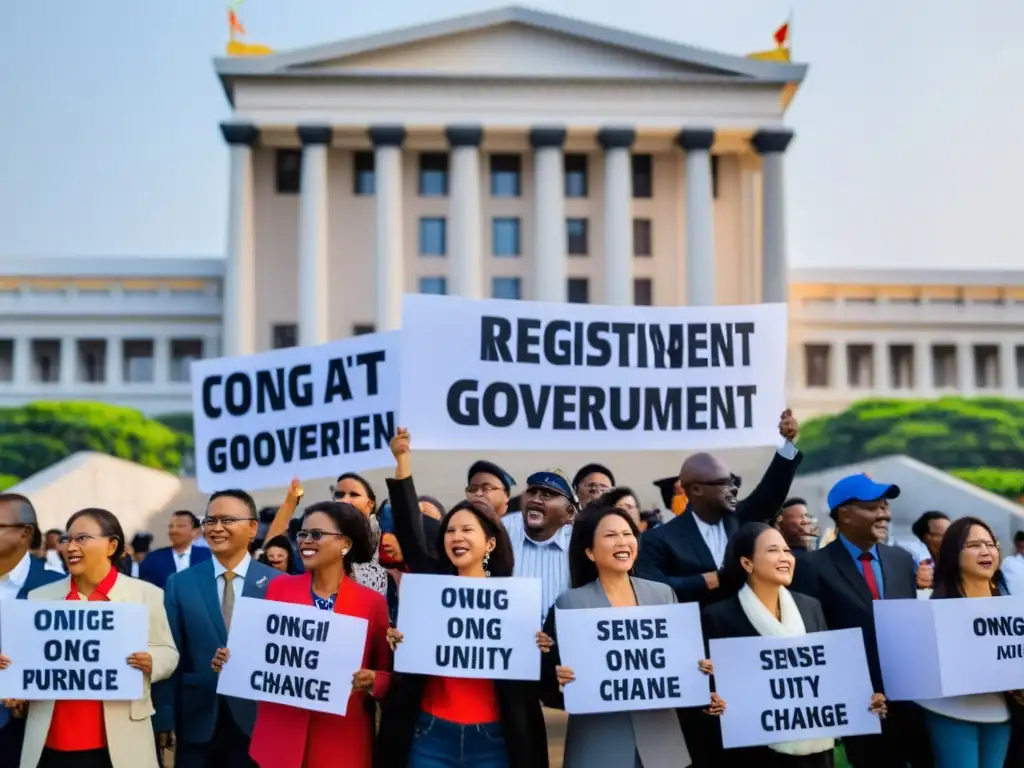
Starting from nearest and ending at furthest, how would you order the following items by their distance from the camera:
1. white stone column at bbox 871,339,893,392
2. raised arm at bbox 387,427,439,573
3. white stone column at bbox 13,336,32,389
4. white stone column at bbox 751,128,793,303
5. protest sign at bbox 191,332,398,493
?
raised arm at bbox 387,427,439,573 → protest sign at bbox 191,332,398,493 → white stone column at bbox 751,128,793,303 → white stone column at bbox 13,336,32,389 → white stone column at bbox 871,339,893,392

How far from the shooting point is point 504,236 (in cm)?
5534

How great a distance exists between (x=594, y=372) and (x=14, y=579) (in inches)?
158

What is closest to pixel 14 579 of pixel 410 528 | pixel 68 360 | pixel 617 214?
pixel 410 528

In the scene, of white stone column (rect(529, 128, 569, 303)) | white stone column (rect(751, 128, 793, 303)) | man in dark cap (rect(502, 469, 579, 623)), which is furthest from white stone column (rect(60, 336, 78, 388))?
man in dark cap (rect(502, 469, 579, 623))

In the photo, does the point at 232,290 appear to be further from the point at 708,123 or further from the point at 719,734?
the point at 719,734

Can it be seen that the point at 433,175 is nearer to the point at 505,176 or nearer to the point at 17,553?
the point at 505,176

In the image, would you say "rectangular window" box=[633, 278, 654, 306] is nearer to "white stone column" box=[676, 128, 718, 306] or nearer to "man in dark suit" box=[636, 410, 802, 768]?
"white stone column" box=[676, 128, 718, 306]

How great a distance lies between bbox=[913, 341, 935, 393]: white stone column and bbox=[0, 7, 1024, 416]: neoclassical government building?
0.36ft

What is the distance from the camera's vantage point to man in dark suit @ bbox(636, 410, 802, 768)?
6.93 m

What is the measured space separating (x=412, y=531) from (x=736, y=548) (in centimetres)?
159

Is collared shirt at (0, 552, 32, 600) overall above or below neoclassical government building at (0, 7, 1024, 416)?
below

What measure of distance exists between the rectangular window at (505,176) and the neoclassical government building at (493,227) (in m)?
0.10

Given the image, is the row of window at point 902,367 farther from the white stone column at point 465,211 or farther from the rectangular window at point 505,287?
the white stone column at point 465,211

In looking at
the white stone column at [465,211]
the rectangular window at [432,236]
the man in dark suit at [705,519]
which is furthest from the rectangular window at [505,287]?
the man in dark suit at [705,519]
